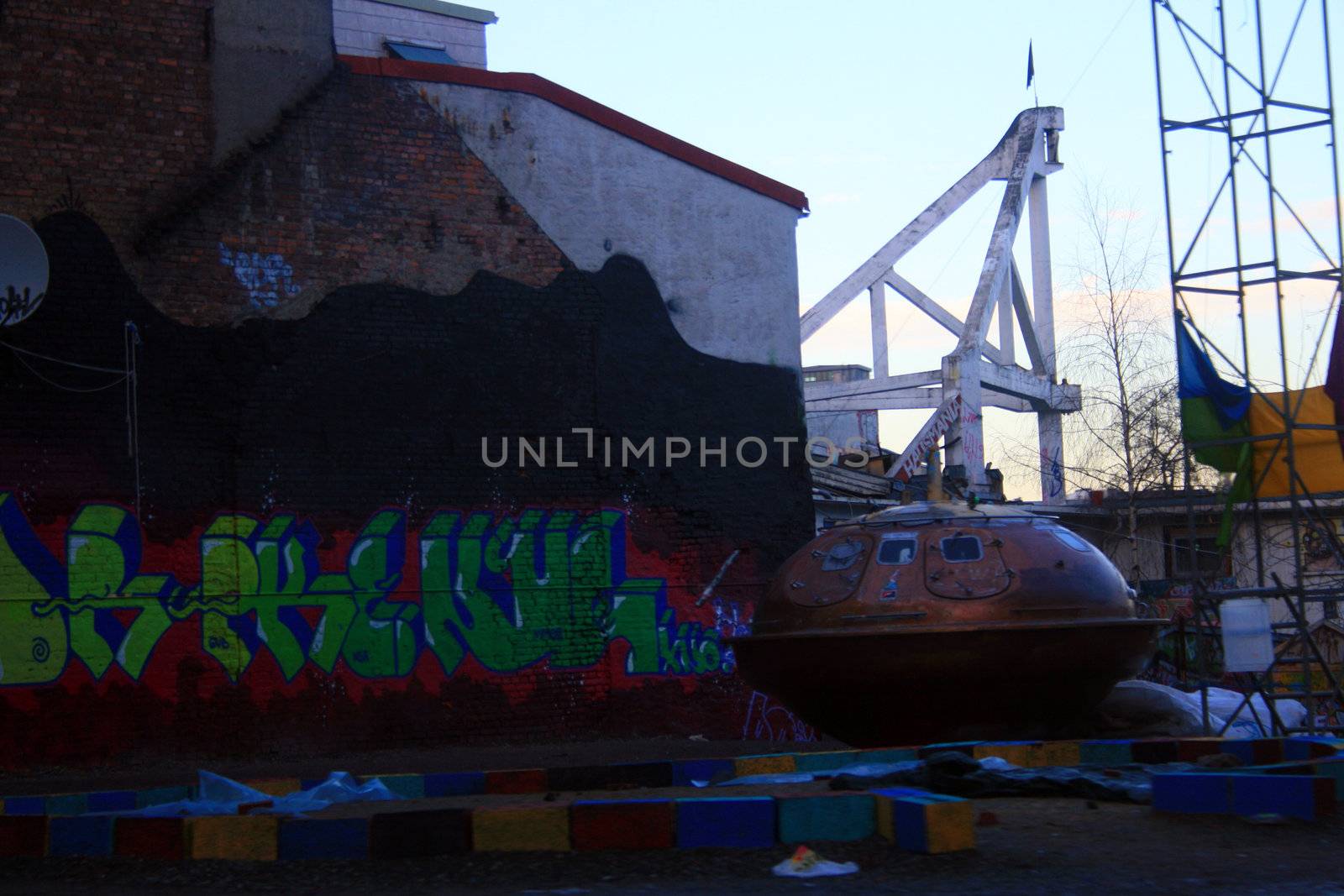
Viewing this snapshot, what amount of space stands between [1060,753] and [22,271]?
32.5ft

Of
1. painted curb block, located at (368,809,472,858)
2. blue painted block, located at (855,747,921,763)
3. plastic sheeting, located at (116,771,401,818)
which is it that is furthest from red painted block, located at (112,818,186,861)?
blue painted block, located at (855,747,921,763)

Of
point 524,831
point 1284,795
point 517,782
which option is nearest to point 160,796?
point 517,782

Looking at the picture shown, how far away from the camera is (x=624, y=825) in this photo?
7141 mm

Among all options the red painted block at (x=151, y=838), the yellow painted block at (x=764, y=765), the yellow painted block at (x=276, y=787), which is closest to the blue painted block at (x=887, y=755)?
the yellow painted block at (x=764, y=765)

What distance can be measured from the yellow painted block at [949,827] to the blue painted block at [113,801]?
518 cm

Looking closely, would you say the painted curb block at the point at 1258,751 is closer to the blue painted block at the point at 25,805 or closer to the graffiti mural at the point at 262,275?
the blue painted block at the point at 25,805

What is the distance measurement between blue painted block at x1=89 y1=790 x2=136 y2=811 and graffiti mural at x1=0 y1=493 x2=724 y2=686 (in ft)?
16.8

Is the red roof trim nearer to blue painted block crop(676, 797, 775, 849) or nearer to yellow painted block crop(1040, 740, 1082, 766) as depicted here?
yellow painted block crop(1040, 740, 1082, 766)

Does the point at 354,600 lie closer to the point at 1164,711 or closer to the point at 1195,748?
→ the point at 1164,711

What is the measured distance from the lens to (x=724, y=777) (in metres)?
10.4

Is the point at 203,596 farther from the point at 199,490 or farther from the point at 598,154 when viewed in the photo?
the point at 598,154

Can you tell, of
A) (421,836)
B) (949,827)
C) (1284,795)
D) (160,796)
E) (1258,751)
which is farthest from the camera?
(1258,751)

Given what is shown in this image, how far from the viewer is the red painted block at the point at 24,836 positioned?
24.7 feet

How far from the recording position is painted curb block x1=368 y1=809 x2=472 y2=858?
712 cm
